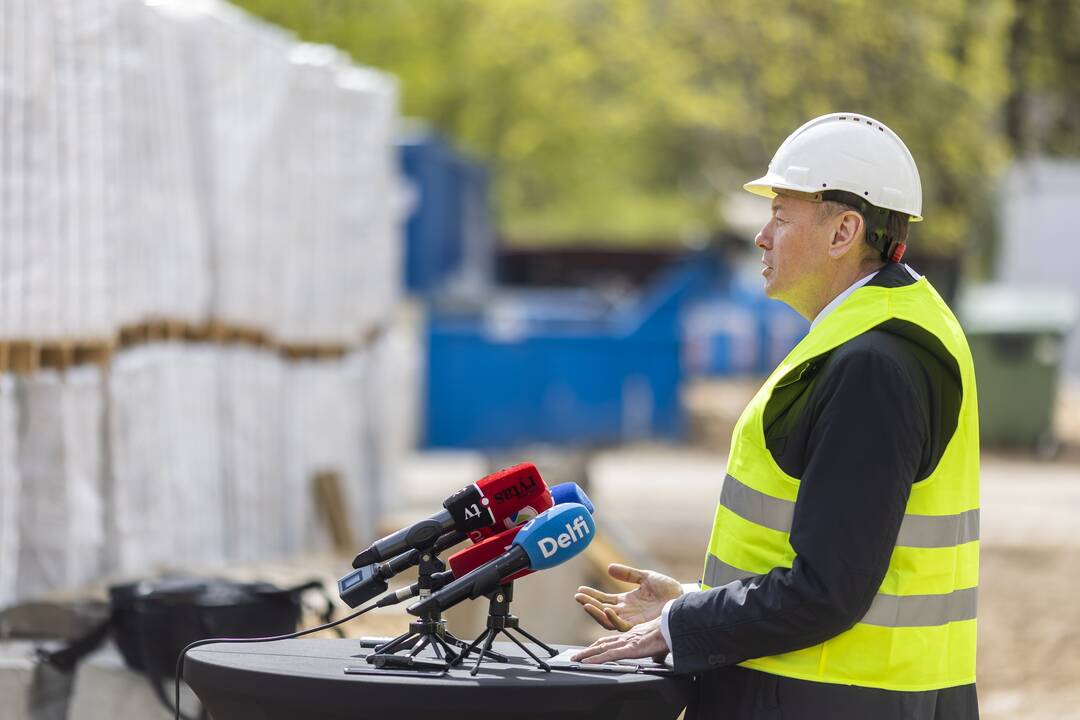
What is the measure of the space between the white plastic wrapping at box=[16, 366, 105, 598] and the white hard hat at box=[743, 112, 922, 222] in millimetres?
4141

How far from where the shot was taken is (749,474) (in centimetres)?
310

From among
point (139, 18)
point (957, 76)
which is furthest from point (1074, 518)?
point (139, 18)

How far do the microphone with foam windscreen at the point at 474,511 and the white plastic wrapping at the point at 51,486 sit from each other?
145 inches

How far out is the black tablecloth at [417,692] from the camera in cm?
295

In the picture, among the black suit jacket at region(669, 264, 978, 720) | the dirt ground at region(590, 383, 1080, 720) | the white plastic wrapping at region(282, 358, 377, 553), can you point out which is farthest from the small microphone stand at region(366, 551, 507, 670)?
the white plastic wrapping at region(282, 358, 377, 553)

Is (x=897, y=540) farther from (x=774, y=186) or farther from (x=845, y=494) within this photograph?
(x=774, y=186)

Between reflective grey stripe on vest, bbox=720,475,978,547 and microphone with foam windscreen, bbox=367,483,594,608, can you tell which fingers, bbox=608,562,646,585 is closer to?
microphone with foam windscreen, bbox=367,483,594,608

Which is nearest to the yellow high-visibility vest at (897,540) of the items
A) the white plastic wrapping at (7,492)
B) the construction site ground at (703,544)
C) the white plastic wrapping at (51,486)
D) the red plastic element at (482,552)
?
the red plastic element at (482,552)

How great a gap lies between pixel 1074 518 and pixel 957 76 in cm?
418

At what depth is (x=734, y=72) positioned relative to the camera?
1841 centimetres

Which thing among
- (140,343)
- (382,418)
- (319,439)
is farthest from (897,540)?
(382,418)

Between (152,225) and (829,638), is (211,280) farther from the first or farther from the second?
(829,638)

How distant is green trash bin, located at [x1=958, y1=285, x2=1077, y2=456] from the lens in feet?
61.7

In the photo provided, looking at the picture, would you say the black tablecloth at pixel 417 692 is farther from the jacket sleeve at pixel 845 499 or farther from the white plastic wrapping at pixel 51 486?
the white plastic wrapping at pixel 51 486
